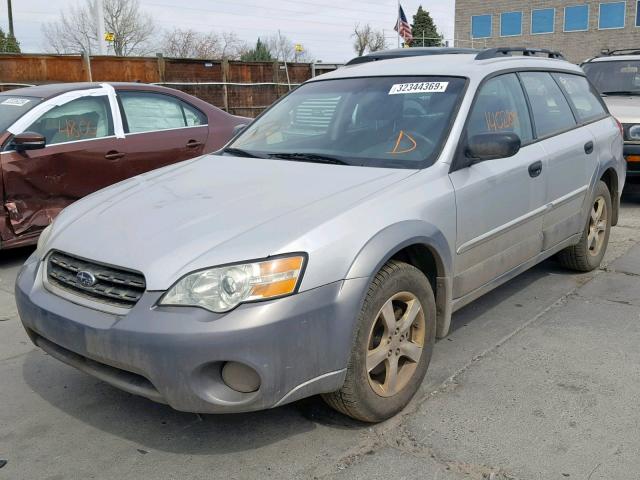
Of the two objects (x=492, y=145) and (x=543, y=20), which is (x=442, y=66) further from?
(x=543, y=20)

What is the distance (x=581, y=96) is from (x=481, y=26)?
42023mm

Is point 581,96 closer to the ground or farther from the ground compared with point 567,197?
farther from the ground

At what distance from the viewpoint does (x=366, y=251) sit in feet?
9.14

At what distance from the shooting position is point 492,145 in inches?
134

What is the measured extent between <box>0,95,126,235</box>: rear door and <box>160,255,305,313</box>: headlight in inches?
149

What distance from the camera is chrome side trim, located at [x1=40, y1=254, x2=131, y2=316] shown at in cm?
265

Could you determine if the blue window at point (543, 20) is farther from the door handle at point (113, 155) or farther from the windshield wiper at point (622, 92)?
the door handle at point (113, 155)

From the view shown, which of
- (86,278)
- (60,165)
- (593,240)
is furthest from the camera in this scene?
(60,165)

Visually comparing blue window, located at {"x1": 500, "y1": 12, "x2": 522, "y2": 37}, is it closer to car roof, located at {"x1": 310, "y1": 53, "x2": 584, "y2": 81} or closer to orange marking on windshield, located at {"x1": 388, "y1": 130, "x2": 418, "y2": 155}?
car roof, located at {"x1": 310, "y1": 53, "x2": 584, "y2": 81}

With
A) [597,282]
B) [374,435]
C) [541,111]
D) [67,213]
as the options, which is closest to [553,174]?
[541,111]

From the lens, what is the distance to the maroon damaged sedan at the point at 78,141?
5688mm

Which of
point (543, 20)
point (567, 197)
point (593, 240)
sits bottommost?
point (593, 240)

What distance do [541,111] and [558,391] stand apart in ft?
6.49

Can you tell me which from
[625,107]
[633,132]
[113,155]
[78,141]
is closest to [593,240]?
[633,132]
